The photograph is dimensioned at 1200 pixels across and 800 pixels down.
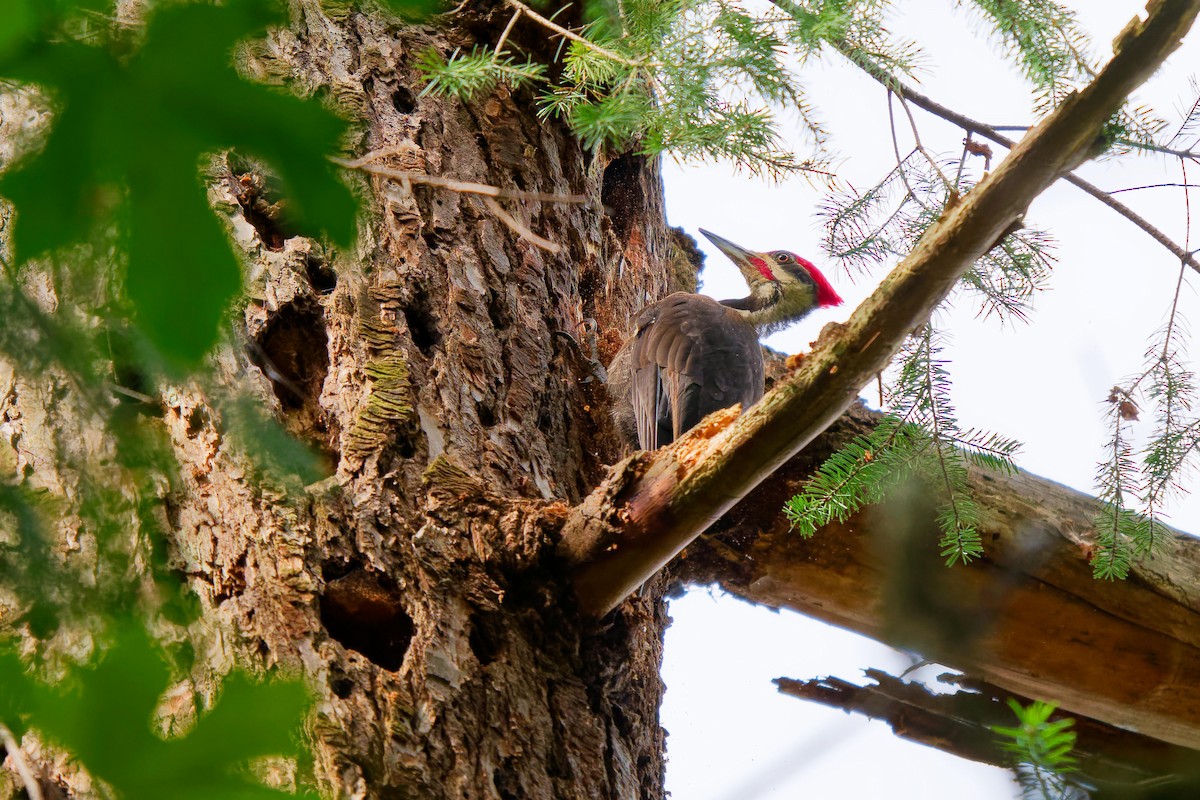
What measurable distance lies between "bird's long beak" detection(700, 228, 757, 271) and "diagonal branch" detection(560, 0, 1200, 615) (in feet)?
9.29

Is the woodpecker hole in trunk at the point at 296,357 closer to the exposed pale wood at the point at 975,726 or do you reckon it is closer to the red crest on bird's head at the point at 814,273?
the exposed pale wood at the point at 975,726

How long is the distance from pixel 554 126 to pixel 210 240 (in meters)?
2.54

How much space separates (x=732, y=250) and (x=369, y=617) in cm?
337

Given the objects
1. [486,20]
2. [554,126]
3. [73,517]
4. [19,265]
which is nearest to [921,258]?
[19,265]

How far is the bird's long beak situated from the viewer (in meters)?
4.93

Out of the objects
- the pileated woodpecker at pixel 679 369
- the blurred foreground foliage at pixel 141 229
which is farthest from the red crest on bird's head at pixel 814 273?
the blurred foreground foliage at pixel 141 229

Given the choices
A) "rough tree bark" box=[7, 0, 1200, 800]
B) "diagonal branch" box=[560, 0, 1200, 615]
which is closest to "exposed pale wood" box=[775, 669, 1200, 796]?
"rough tree bark" box=[7, 0, 1200, 800]

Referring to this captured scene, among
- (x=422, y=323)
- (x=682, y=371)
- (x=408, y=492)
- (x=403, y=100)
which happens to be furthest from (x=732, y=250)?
(x=408, y=492)

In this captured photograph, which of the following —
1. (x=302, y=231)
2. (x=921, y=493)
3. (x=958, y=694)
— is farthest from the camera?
(x=958, y=694)

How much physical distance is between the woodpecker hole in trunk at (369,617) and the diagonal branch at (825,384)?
360 mm

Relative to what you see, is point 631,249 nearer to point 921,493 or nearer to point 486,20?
point 486,20

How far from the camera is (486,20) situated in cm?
334

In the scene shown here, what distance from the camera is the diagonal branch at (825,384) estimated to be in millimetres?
1588

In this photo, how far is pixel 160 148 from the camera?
36.9 inches
